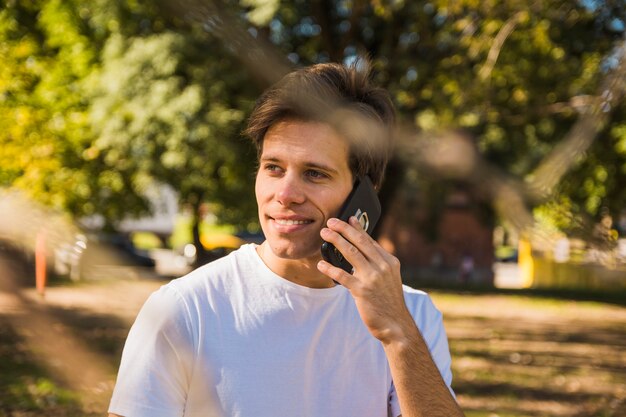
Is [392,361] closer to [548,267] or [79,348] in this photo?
[79,348]

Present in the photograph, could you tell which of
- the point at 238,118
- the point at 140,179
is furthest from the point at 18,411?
the point at 140,179

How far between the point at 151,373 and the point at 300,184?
0.60 metres

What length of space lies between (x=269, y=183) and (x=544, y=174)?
765 mm

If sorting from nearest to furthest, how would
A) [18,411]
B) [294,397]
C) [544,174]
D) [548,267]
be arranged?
[544,174] → [294,397] → [18,411] → [548,267]

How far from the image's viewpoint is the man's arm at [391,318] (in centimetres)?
162

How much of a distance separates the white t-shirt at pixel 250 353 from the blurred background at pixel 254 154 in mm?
162

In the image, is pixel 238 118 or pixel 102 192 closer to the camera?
pixel 238 118

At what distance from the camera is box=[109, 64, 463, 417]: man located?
180 cm

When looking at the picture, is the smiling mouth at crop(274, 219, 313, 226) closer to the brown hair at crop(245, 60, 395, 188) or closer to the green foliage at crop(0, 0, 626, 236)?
the brown hair at crop(245, 60, 395, 188)

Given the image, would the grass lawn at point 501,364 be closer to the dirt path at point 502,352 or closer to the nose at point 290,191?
the dirt path at point 502,352

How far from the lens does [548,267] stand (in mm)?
32969

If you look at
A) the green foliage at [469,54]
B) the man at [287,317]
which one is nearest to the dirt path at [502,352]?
the man at [287,317]

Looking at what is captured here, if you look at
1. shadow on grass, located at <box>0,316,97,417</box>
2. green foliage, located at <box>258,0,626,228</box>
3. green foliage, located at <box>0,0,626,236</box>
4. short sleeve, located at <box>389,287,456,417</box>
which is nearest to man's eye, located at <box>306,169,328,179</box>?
short sleeve, located at <box>389,287,456,417</box>

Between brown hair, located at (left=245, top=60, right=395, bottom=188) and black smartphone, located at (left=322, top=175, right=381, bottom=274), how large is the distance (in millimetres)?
95
